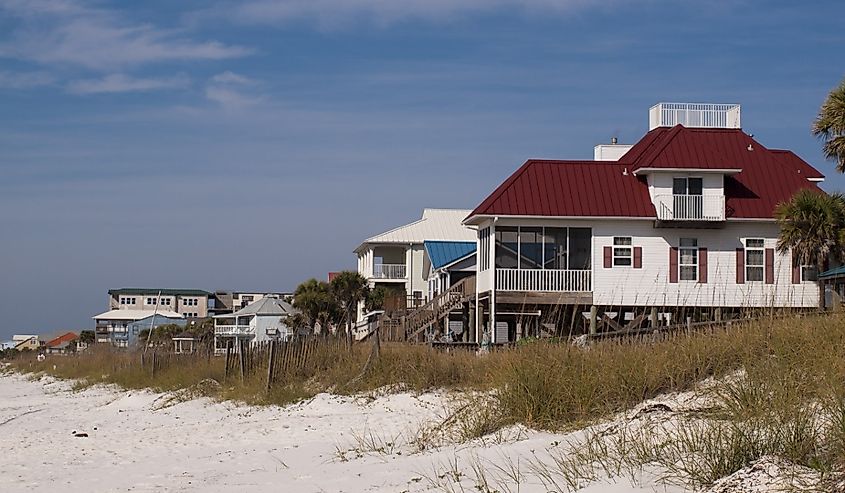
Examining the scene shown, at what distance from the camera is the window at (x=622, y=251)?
34000mm

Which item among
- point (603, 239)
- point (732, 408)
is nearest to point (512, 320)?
point (603, 239)

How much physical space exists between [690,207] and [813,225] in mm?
Answer: 4014

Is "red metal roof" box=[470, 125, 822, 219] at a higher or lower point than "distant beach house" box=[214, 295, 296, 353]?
higher

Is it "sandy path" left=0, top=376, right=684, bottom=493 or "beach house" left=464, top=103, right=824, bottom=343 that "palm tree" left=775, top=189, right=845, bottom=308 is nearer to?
"beach house" left=464, top=103, right=824, bottom=343

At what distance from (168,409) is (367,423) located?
8237 millimetres

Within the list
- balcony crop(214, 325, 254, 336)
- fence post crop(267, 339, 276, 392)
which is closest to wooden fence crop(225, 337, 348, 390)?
fence post crop(267, 339, 276, 392)

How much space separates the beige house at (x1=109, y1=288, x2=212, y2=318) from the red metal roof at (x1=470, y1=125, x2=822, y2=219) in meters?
108

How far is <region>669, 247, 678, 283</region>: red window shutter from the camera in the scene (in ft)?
112

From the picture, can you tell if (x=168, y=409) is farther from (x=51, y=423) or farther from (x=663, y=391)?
(x=663, y=391)

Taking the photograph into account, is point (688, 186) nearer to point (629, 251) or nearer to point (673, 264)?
point (673, 264)

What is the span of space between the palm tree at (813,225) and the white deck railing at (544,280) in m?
6.28

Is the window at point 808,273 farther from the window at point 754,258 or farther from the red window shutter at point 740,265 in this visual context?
the red window shutter at point 740,265

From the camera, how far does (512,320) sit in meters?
34.4

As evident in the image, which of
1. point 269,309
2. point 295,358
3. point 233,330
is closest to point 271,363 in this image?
point 295,358
